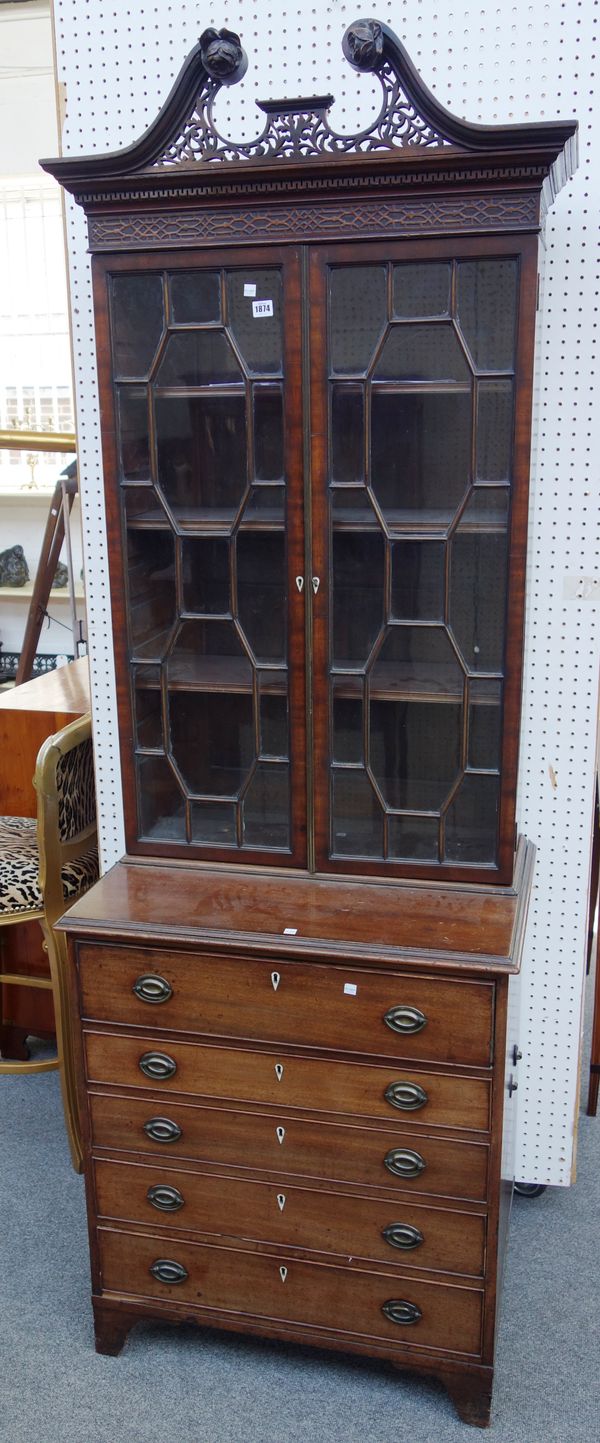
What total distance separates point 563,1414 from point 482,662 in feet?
4.55

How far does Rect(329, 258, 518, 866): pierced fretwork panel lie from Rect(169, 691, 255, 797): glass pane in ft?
0.60

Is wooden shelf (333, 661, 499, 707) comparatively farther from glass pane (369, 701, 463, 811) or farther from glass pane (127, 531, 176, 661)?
glass pane (127, 531, 176, 661)

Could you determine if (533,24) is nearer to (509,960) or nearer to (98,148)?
(98,148)

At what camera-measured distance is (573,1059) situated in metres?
2.63

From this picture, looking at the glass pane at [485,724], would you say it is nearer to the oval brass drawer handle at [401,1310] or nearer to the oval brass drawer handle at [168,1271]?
the oval brass drawer handle at [401,1310]

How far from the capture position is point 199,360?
207cm

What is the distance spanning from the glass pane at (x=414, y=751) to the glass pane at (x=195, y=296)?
75 centimetres

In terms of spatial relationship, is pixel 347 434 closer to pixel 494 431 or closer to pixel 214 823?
pixel 494 431

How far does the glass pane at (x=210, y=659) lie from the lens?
86.6 inches

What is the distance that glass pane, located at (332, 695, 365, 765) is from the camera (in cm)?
215

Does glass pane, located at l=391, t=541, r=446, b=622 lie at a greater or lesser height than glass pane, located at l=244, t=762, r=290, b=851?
greater

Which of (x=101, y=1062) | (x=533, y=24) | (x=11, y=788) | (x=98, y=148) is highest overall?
(x=533, y=24)

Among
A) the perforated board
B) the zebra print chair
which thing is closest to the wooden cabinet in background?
the perforated board

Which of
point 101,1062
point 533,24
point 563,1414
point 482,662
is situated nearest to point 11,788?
point 101,1062
